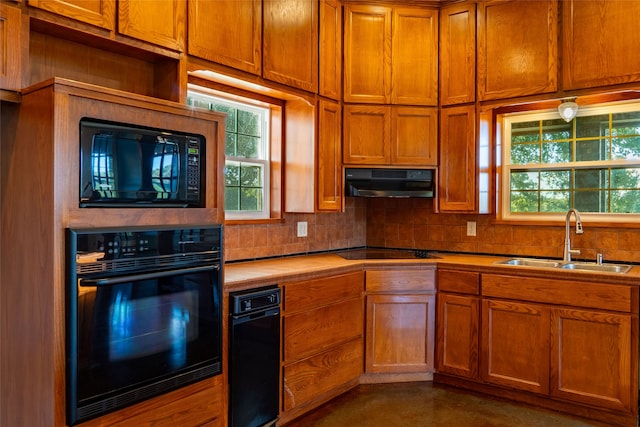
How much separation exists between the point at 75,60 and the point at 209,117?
2.23ft

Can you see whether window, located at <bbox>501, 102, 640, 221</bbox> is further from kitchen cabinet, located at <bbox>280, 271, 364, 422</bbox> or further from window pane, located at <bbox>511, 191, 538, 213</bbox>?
kitchen cabinet, located at <bbox>280, 271, 364, 422</bbox>

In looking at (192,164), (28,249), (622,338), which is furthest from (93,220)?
(622,338)

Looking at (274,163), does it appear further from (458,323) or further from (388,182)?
(458,323)

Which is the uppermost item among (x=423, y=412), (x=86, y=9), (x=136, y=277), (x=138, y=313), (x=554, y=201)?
(x=86, y=9)

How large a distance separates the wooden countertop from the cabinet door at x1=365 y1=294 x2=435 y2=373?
26 centimetres

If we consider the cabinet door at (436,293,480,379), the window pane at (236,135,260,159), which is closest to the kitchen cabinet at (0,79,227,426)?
the window pane at (236,135,260,159)

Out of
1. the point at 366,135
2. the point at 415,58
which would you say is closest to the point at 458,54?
the point at 415,58

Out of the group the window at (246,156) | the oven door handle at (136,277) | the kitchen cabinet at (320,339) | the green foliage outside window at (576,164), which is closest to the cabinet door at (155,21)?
the window at (246,156)

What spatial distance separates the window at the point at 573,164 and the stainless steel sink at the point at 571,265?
0.36m

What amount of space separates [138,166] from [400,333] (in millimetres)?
2235

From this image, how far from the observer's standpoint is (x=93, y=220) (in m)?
1.77

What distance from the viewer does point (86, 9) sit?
2.04 m

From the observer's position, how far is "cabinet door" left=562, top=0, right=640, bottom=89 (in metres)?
2.98

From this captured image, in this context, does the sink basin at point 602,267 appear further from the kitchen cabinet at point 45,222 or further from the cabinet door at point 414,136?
the kitchen cabinet at point 45,222
